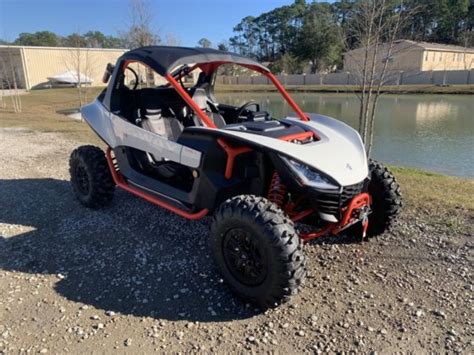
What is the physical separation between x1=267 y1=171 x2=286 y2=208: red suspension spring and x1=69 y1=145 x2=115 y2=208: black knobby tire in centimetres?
221

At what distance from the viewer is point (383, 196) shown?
11.7 feet

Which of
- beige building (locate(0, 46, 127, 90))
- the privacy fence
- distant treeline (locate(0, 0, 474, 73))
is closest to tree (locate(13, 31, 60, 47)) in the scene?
distant treeline (locate(0, 0, 474, 73))

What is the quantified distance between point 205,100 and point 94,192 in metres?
1.76

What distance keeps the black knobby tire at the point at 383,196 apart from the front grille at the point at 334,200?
710mm

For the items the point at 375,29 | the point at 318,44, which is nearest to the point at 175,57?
the point at 375,29

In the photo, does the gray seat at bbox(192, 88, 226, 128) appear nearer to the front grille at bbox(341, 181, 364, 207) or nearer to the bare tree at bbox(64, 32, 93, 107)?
the front grille at bbox(341, 181, 364, 207)

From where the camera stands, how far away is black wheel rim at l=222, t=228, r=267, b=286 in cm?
273

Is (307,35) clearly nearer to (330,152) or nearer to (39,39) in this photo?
(39,39)

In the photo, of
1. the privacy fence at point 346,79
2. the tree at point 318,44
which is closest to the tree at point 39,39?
the privacy fence at point 346,79

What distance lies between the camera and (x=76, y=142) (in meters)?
8.71

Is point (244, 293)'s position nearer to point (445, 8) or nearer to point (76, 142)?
point (76, 142)

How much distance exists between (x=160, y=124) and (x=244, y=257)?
2336 millimetres

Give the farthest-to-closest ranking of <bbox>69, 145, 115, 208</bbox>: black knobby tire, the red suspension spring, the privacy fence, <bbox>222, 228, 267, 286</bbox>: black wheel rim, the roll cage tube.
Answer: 1. the privacy fence
2. <bbox>69, 145, 115, 208</bbox>: black knobby tire
3. the roll cage tube
4. the red suspension spring
5. <bbox>222, 228, 267, 286</bbox>: black wheel rim

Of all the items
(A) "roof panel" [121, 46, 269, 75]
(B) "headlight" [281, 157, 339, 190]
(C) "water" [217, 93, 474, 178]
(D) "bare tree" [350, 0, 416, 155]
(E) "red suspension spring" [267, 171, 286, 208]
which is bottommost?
(C) "water" [217, 93, 474, 178]
